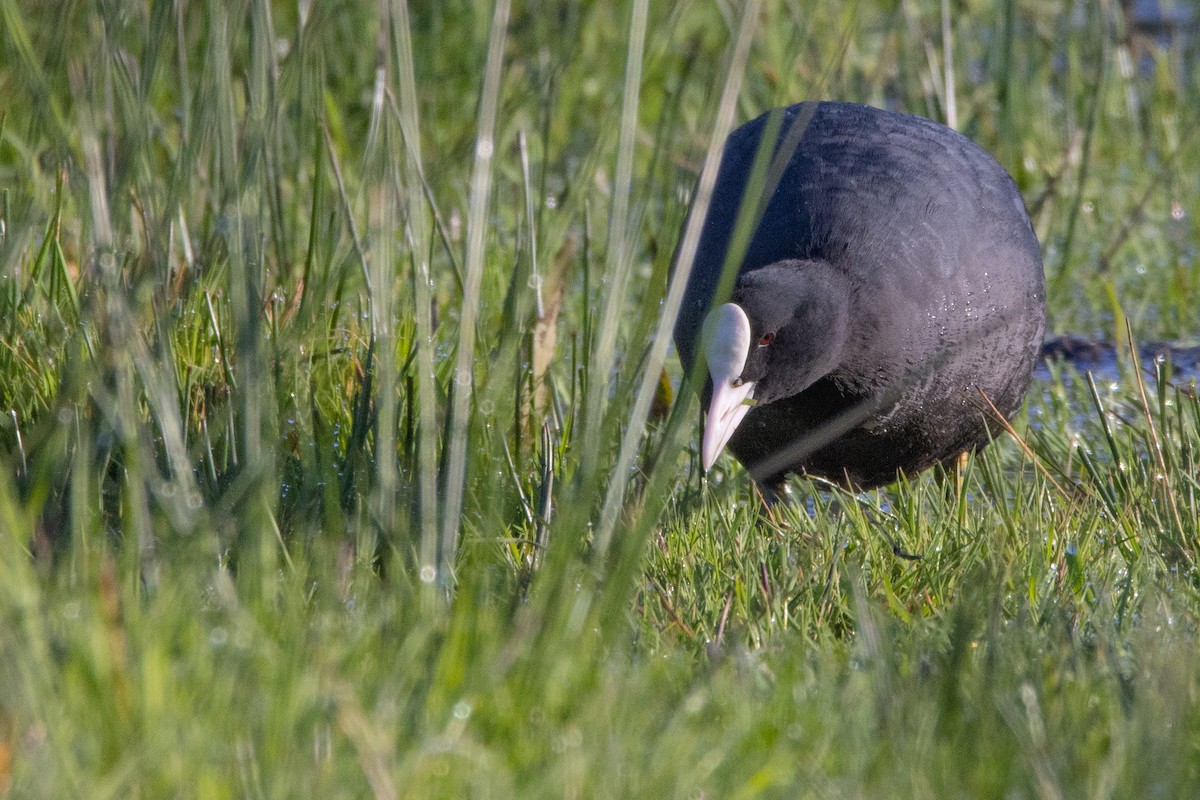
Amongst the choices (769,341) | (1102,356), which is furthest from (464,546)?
(1102,356)

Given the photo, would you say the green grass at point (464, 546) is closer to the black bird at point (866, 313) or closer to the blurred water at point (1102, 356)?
the black bird at point (866, 313)

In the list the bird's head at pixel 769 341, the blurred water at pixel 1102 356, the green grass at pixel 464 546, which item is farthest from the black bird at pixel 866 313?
the blurred water at pixel 1102 356

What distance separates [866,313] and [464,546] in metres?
0.90

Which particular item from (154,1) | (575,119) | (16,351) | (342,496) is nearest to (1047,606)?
(342,496)

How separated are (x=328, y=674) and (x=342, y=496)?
1.01 metres

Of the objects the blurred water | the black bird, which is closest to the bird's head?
the black bird

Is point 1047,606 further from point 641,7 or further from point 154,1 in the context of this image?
point 154,1

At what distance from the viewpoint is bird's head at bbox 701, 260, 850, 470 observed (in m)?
2.61

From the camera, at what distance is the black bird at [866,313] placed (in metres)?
2.68

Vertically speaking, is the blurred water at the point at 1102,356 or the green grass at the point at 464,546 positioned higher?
the green grass at the point at 464,546

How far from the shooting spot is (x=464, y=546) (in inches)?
92.0

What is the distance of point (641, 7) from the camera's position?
176cm

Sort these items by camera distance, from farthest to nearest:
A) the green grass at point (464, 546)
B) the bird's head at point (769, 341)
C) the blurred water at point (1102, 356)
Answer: the blurred water at point (1102, 356)
the bird's head at point (769, 341)
the green grass at point (464, 546)

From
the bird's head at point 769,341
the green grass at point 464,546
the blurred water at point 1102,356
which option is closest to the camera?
the green grass at point 464,546
